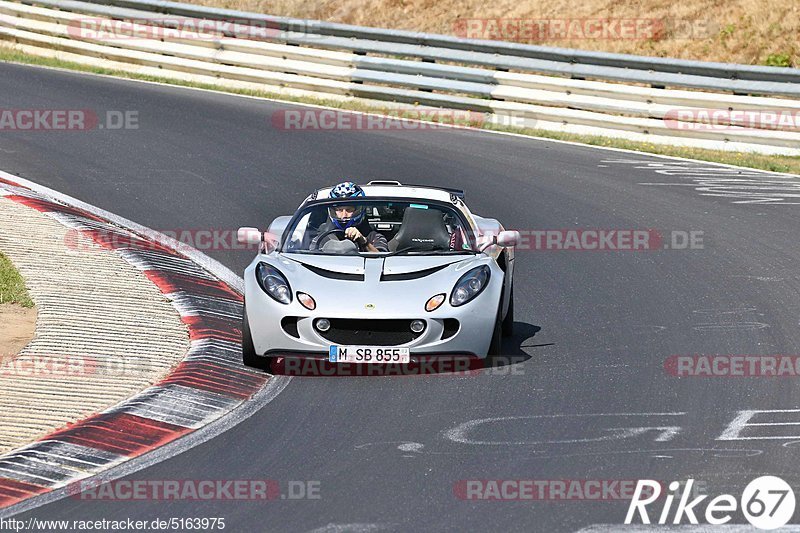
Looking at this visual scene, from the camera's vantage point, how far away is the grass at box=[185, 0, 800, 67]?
23234 millimetres

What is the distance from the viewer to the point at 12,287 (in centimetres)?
1123

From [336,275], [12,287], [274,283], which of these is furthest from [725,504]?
[12,287]

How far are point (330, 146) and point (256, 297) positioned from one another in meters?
9.01

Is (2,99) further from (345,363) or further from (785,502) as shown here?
(785,502)

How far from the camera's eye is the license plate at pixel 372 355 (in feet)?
30.8

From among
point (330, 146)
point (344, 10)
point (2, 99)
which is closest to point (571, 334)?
point (330, 146)

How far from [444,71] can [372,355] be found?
12.0m

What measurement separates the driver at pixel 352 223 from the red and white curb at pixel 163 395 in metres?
1.13

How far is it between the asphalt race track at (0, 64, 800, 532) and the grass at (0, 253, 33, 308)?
6.91 ft

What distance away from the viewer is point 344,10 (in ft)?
88.2

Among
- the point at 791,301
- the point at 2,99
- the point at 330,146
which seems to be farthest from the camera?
the point at 2,99
